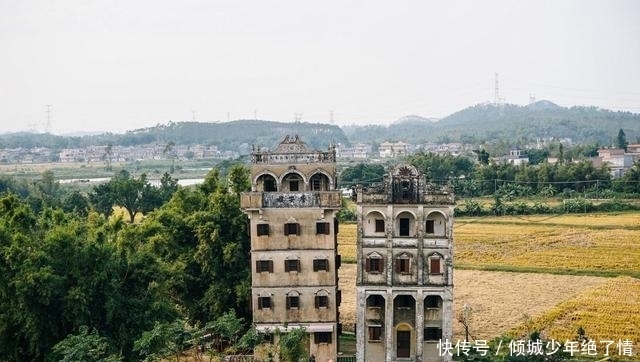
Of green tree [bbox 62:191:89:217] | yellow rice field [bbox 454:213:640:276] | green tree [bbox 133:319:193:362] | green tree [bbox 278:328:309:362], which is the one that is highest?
green tree [bbox 62:191:89:217]

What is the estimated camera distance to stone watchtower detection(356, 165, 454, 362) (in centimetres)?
3266

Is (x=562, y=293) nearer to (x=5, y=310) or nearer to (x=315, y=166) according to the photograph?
(x=315, y=166)

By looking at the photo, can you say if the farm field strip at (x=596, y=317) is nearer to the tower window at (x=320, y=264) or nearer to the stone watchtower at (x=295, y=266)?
the stone watchtower at (x=295, y=266)

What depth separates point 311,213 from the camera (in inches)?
1319

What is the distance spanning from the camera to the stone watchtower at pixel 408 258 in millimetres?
32656

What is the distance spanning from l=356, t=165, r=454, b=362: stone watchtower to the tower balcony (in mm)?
1316

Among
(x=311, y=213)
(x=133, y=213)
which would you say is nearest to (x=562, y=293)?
(x=311, y=213)

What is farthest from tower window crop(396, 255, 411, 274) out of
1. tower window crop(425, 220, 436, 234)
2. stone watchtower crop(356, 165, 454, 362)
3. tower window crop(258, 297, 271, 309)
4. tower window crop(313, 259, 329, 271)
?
tower window crop(258, 297, 271, 309)

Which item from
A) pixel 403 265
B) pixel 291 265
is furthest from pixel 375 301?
pixel 291 265

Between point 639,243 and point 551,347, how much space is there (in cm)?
4255

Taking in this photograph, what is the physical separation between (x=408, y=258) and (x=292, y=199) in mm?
6116

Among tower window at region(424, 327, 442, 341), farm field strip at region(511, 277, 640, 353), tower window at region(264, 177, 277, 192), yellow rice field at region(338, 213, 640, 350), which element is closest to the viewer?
tower window at region(424, 327, 442, 341)

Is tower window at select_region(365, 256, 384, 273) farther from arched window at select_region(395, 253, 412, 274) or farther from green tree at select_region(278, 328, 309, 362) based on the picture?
green tree at select_region(278, 328, 309, 362)

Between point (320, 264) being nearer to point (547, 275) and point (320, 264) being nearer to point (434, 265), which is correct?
point (434, 265)
